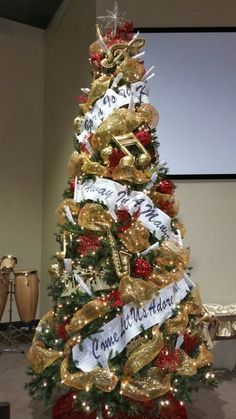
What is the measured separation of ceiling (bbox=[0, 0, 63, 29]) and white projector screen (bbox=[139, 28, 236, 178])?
5.07ft

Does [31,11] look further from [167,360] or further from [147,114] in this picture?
[167,360]

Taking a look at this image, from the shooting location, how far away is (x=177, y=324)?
8.61 feet

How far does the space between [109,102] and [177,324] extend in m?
1.18

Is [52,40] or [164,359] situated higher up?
[52,40]

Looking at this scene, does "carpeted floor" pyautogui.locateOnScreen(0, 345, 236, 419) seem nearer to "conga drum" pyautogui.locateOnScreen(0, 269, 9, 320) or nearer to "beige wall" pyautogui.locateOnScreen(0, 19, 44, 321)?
"conga drum" pyautogui.locateOnScreen(0, 269, 9, 320)

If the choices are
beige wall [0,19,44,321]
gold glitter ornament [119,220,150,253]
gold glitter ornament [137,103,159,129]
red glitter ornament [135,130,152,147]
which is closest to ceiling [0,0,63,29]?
beige wall [0,19,44,321]

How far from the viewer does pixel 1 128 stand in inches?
214

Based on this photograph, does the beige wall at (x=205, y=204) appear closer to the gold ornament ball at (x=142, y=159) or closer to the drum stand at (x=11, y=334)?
the gold ornament ball at (x=142, y=159)

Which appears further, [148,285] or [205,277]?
[205,277]

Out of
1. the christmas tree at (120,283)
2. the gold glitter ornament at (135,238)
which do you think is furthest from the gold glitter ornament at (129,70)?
the gold glitter ornament at (135,238)

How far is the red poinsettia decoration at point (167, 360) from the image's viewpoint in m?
2.54

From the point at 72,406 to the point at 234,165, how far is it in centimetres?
225

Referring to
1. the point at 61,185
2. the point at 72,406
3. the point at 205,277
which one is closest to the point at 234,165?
the point at 205,277

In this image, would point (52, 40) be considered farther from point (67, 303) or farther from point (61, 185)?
point (67, 303)
